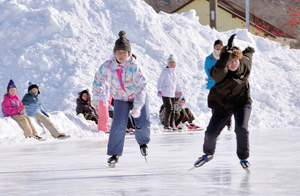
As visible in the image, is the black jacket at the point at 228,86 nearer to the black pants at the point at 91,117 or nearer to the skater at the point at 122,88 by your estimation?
the skater at the point at 122,88

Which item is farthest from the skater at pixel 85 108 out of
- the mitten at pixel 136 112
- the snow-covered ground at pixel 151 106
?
the mitten at pixel 136 112

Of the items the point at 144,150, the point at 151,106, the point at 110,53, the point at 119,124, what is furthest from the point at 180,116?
the point at 119,124

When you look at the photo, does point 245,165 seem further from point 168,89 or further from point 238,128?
point 168,89

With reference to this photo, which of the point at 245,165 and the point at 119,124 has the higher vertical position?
the point at 119,124

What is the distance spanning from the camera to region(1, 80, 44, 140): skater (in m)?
9.39

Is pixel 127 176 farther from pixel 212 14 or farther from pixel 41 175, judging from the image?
pixel 212 14

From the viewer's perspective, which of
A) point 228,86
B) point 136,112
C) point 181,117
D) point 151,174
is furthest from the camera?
point 181,117

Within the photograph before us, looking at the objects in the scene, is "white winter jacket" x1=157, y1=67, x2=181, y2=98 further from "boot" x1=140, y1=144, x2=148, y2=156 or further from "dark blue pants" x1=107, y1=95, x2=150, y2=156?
"dark blue pants" x1=107, y1=95, x2=150, y2=156

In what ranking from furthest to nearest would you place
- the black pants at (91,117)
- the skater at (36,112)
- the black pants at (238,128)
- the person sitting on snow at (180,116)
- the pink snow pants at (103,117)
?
the person sitting on snow at (180,116)
the black pants at (91,117)
the pink snow pants at (103,117)
the skater at (36,112)
the black pants at (238,128)

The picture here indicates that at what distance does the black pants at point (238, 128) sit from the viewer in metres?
4.59

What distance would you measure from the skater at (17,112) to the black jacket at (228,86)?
5709mm

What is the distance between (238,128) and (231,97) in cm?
33

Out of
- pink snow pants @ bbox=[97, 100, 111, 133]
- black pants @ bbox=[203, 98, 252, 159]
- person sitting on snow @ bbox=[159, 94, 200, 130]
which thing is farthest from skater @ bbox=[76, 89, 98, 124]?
black pants @ bbox=[203, 98, 252, 159]

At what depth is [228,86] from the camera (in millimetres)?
4539
